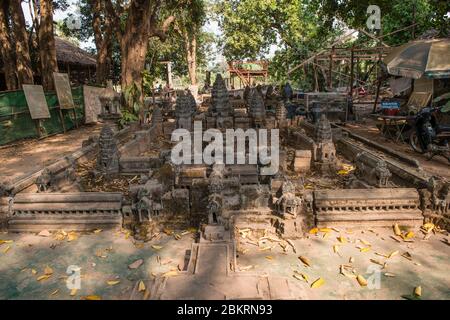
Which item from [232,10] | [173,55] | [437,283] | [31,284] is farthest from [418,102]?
[173,55]

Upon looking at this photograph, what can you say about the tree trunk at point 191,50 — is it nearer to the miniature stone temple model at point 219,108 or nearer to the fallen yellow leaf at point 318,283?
the miniature stone temple model at point 219,108

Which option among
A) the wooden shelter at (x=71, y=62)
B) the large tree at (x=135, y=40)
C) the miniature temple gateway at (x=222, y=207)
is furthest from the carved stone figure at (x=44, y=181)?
the wooden shelter at (x=71, y=62)

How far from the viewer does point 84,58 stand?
80.9 feet

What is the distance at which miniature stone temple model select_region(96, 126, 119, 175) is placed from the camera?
8.48m

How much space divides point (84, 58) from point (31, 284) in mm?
23667

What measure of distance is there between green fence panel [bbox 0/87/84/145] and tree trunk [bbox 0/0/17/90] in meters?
2.41

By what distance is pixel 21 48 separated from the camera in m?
15.8

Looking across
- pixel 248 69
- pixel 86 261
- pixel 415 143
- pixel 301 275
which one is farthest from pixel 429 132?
pixel 248 69

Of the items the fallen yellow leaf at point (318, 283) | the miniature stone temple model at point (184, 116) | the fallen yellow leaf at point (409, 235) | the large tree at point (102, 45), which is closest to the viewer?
the fallen yellow leaf at point (318, 283)

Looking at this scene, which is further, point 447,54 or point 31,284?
point 447,54

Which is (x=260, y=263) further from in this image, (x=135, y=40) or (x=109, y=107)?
(x=135, y=40)

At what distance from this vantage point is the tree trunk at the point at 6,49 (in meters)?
15.4

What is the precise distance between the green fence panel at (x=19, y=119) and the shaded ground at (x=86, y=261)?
913 centimetres
